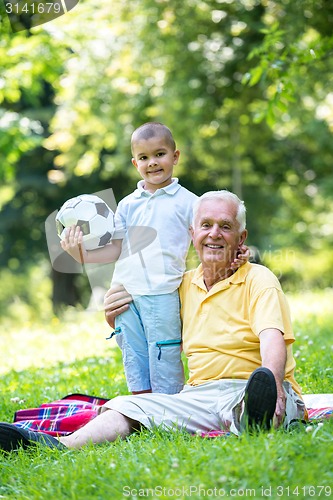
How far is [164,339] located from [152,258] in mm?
501

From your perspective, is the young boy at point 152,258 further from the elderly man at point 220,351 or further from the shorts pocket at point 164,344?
the elderly man at point 220,351

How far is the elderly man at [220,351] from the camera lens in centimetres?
368

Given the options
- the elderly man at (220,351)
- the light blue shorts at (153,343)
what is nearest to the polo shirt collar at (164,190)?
the elderly man at (220,351)

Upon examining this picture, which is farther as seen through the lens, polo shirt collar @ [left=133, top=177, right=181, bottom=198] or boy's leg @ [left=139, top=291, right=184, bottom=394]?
polo shirt collar @ [left=133, top=177, right=181, bottom=198]

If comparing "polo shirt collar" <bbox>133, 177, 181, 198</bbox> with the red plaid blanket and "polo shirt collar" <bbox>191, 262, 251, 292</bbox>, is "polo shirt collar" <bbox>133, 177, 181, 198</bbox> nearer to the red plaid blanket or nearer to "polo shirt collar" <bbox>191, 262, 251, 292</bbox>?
"polo shirt collar" <bbox>191, 262, 251, 292</bbox>

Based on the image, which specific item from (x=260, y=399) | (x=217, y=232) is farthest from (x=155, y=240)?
(x=260, y=399)

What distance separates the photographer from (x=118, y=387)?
5.40 m

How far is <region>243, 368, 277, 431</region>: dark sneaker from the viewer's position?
3318mm

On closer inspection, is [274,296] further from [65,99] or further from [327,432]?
[65,99]

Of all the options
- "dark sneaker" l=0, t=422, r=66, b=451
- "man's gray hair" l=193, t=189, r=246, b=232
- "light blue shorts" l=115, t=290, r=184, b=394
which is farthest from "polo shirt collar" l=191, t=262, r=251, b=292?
"dark sneaker" l=0, t=422, r=66, b=451

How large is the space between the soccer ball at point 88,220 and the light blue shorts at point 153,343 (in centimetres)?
43

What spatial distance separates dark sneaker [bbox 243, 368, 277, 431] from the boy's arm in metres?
1.46

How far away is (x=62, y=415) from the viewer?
448cm

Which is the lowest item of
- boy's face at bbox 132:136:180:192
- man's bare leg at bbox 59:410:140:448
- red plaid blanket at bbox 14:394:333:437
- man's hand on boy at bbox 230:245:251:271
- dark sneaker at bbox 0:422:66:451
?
red plaid blanket at bbox 14:394:333:437
